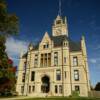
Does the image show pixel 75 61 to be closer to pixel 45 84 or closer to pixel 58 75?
pixel 58 75

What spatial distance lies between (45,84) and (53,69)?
490 centimetres

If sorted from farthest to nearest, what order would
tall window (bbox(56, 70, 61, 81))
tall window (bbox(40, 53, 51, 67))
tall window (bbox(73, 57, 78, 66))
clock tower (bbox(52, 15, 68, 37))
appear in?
clock tower (bbox(52, 15, 68, 37))
tall window (bbox(40, 53, 51, 67))
tall window (bbox(73, 57, 78, 66))
tall window (bbox(56, 70, 61, 81))

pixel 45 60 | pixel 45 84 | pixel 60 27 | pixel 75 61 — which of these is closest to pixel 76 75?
pixel 75 61

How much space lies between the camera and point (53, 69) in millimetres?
42188

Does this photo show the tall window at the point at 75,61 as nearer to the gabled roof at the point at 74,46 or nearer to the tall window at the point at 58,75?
the gabled roof at the point at 74,46

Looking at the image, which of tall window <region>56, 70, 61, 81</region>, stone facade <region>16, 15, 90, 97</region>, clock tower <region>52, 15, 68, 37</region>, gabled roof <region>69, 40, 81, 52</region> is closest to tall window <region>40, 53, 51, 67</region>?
stone facade <region>16, 15, 90, 97</region>

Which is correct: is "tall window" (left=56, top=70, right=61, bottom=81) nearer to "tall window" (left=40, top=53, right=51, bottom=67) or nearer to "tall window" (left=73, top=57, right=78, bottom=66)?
"tall window" (left=40, top=53, right=51, bottom=67)

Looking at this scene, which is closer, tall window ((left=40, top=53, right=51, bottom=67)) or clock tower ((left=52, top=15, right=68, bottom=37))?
tall window ((left=40, top=53, right=51, bottom=67))

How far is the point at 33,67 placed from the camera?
148ft

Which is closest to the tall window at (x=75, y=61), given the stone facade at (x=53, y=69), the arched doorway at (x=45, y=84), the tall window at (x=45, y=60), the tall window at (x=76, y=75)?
the stone facade at (x=53, y=69)

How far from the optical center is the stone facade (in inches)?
1563

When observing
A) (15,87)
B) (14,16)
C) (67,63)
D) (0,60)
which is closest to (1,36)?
(14,16)

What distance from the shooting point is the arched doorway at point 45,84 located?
42438 millimetres

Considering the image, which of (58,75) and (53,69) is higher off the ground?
(53,69)
